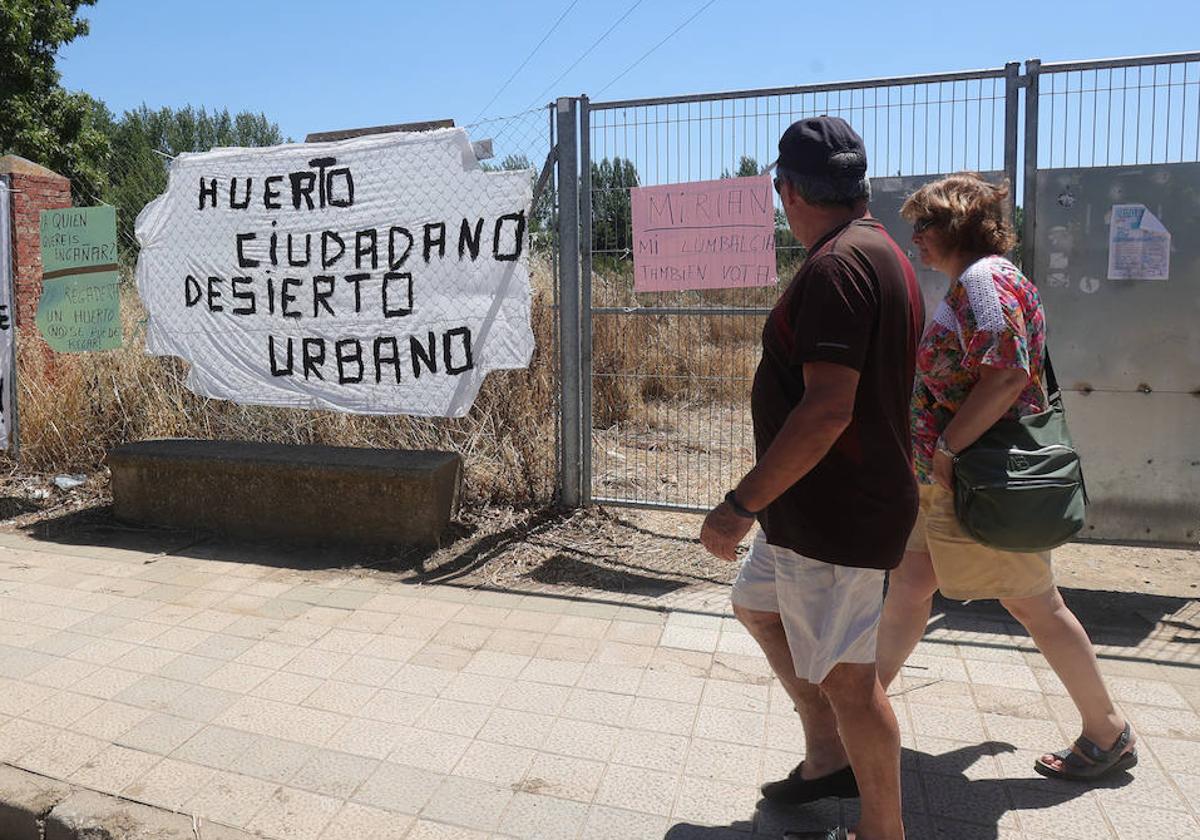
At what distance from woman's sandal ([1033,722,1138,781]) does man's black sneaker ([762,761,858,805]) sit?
0.74 m

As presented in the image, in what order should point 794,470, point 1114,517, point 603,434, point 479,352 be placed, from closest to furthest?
point 794,470 < point 1114,517 < point 479,352 < point 603,434

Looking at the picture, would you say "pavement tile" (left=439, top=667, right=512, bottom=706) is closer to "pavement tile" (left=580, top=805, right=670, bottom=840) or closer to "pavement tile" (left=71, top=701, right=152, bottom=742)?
"pavement tile" (left=580, top=805, right=670, bottom=840)

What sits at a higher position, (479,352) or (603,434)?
(479,352)

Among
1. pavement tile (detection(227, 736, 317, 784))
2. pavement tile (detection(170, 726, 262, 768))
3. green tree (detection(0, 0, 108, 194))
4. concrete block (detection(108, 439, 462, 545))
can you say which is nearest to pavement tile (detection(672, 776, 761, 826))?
pavement tile (detection(227, 736, 317, 784))

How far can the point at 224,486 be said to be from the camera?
20.1 ft

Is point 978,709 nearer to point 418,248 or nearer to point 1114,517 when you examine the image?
point 1114,517

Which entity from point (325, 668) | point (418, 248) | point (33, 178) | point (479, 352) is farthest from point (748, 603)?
point (33, 178)

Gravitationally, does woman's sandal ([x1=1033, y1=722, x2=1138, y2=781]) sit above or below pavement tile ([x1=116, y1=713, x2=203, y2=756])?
above

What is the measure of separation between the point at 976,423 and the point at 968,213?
0.67 m

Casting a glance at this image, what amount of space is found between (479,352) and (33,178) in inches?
192

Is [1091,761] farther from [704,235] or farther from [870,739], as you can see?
[704,235]

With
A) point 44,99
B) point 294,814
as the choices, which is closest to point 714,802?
point 294,814

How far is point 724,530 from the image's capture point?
244 centimetres

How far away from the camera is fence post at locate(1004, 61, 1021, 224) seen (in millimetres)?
4578
